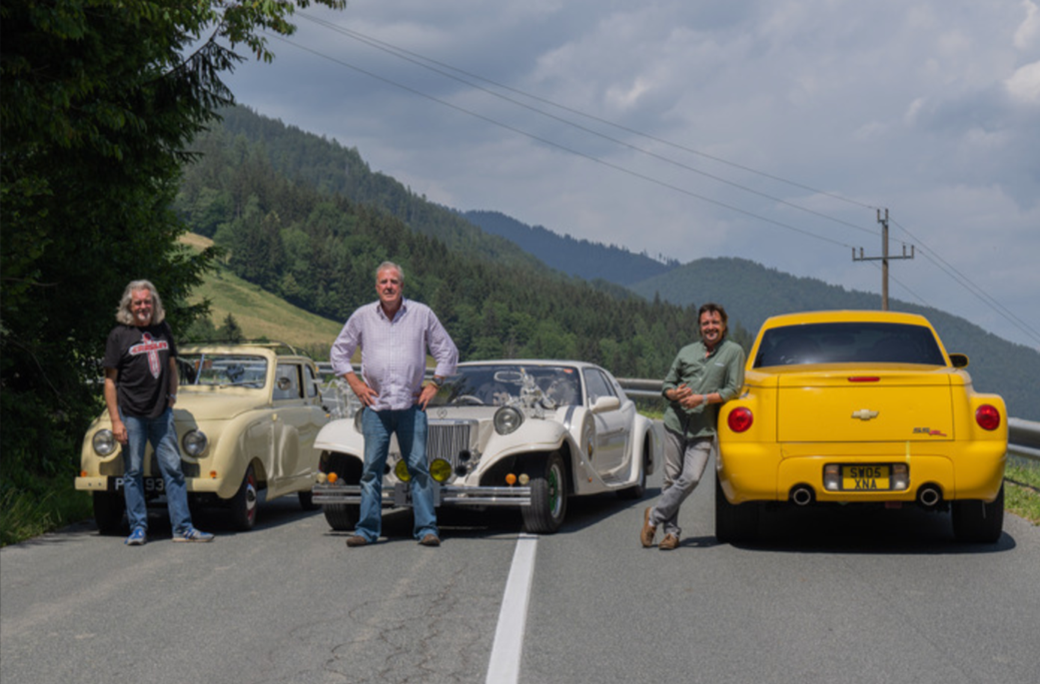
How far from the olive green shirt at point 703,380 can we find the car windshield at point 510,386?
189 centimetres

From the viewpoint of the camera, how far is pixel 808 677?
186 inches

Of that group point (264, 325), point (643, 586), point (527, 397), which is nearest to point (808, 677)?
point (643, 586)

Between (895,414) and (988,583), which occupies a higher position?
(895,414)

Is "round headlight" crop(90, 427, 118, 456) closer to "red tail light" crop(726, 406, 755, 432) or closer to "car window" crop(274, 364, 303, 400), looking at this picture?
"car window" crop(274, 364, 303, 400)

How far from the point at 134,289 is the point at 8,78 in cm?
227

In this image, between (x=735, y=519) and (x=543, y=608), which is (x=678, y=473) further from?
(x=543, y=608)

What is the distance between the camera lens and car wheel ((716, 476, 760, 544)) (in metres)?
8.40

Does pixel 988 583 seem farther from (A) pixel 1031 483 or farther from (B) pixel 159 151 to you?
(B) pixel 159 151

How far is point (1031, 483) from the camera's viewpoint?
11805 mm

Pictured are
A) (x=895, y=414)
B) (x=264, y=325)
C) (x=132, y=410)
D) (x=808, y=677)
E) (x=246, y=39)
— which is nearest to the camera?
(x=808, y=677)

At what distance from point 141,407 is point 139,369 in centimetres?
32

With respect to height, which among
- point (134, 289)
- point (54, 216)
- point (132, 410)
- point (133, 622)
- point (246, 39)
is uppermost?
point (246, 39)

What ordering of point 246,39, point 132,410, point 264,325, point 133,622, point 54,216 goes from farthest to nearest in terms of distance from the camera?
point 264,325 < point 54,216 < point 246,39 < point 132,410 < point 133,622

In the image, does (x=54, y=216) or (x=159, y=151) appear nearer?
(x=159, y=151)
